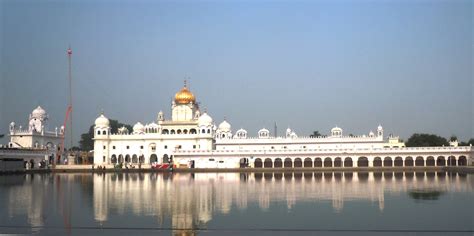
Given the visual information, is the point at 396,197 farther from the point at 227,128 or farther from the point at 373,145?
the point at 227,128

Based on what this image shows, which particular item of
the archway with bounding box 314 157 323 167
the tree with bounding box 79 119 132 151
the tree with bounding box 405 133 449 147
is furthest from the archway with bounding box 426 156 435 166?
the tree with bounding box 79 119 132 151

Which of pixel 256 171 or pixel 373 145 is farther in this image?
pixel 373 145

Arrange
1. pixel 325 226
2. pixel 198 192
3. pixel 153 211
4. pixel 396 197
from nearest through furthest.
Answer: pixel 325 226
pixel 153 211
pixel 396 197
pixel 198 192

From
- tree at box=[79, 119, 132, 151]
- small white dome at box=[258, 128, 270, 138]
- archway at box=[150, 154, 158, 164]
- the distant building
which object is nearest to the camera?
the distant building

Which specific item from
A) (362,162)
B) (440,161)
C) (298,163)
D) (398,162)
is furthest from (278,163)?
(440,161)

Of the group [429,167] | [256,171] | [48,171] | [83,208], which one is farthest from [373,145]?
[83,208]

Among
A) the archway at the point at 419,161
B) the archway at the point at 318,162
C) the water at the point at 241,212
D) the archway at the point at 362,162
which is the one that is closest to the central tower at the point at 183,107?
the archway at the point at 318,162

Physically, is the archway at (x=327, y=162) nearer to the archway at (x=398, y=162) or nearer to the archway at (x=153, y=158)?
the archway at (x=398, y=162)

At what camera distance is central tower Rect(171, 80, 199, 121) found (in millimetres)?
53719

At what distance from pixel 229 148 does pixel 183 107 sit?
5.94 meters

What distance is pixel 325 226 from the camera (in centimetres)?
1358

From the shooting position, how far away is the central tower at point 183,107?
176 feet

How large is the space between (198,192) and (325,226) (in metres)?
10.1

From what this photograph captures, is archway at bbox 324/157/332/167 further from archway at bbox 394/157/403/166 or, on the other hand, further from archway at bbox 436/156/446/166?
archway at bbox 436/156/446/166
